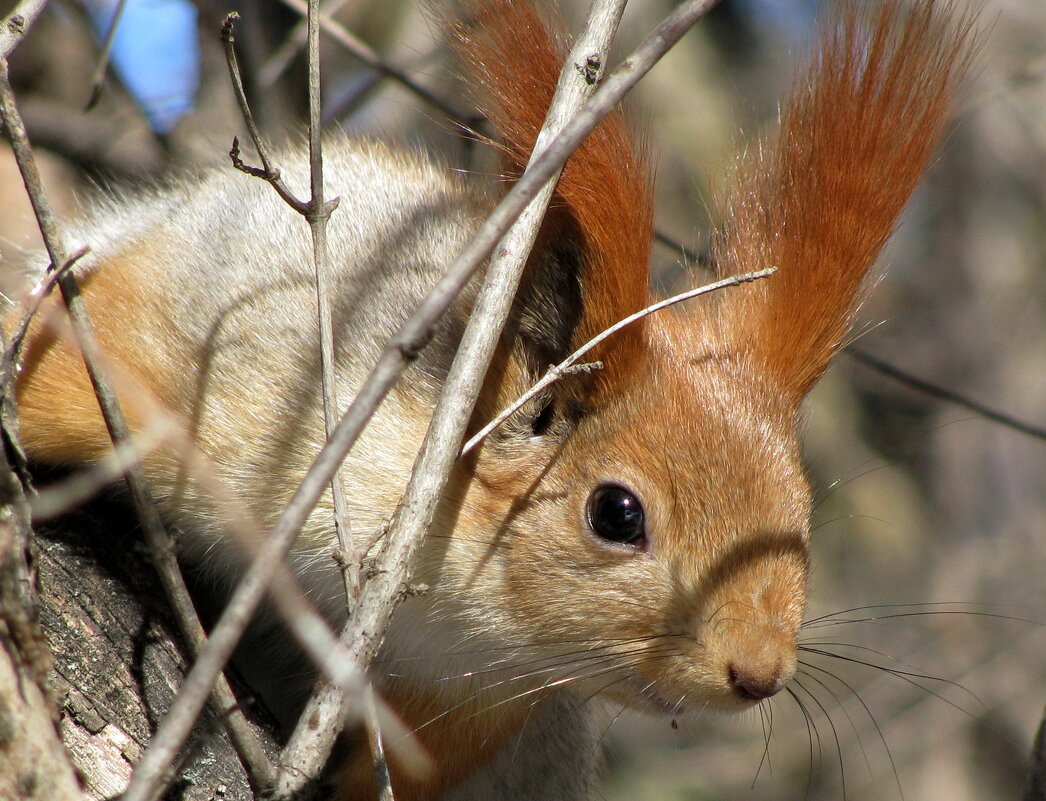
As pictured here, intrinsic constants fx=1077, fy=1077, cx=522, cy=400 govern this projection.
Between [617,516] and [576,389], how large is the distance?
35cm

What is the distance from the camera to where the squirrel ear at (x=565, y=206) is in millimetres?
2486

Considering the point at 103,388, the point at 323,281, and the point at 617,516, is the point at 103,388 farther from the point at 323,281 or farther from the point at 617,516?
the point at 617,516

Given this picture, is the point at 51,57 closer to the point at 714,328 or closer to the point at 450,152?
the point at 450,152

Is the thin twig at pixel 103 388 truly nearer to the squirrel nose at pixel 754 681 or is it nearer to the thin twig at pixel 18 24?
the thin twig at pixel 18 24

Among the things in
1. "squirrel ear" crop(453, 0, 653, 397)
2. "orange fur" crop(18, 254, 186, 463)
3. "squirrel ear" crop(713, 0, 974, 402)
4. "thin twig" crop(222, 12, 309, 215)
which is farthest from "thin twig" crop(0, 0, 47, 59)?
"squirrel ear" crop(713, 0, 974, 402)

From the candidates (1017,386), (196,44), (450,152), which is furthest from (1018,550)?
(196,44)

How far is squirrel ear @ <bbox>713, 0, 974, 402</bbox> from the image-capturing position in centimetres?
266

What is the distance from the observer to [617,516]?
267 centimetres

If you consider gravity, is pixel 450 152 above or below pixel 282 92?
below

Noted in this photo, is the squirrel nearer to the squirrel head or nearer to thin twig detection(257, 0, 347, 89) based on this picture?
the squirrel head

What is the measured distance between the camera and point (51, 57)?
504cm

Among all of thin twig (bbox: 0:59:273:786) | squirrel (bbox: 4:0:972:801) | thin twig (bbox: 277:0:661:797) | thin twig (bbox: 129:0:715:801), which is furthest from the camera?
squirrel (bbox: 4:0:972:801)

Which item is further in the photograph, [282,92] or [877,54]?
[282,92]

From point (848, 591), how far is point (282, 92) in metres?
4.86
